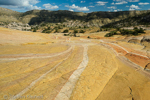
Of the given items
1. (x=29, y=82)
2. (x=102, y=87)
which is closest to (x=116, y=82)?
A: (x=102, y=87)

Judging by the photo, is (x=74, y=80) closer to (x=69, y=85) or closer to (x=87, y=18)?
A: (x=69, y=85)

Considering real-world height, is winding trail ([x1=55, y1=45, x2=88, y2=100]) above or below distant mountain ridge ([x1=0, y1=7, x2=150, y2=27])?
below

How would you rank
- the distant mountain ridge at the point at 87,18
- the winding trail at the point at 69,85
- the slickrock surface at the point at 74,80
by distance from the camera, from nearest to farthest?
1. the winding trail at the point at 69,85
2. the slickrock surface at the point at 74,80
3. the distant mountain ridge at the point at 87,18

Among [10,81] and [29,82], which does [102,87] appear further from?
[10,81]

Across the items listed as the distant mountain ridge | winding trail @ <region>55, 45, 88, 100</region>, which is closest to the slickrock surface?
winding trail @ <region>55, 45, 88, 100</region>

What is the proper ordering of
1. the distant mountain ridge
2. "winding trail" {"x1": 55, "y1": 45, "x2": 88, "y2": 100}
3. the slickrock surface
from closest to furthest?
1. "winding trail" {"x1": 55, "y1": 45, "x2": 88, "y2": 100}
2. the slickrock surface
3. the distant mountain ridge

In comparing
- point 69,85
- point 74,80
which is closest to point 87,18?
point 74,80

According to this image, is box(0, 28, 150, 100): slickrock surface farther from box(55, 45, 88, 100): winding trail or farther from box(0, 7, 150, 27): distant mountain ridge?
box(0, 7, 150, 27): distant mountain ridge

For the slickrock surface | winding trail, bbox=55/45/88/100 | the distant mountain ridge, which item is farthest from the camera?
the distant mountain ridge

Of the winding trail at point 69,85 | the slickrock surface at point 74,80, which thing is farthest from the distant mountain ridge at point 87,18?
the winding trail at point 69,85

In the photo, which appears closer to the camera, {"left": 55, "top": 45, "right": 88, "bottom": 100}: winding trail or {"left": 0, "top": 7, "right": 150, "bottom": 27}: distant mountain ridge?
{"left": 55, "top": 45, "right": 88, "bottom": 100}: winding trail

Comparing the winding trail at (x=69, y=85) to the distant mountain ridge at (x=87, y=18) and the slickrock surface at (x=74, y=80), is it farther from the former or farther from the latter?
the distant mountain ridge at (x=87, y=18)
